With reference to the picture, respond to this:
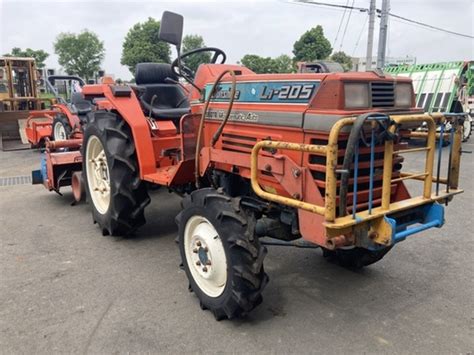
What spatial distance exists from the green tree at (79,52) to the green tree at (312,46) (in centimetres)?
2920

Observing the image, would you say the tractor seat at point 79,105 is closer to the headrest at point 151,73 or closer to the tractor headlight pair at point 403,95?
the headrest at point 151,73

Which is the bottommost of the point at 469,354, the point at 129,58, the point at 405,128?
the point at 469,354

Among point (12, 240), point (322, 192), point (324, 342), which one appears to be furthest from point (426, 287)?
point (12, 240)

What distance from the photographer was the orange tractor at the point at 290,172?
2623 millimetres

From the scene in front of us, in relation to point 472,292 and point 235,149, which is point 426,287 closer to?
point 472,292

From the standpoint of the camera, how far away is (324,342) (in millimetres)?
2824

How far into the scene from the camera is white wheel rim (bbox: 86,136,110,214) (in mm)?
4875

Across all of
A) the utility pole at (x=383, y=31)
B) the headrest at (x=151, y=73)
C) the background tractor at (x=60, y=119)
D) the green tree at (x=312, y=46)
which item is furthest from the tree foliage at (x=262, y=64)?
the headrest at (x=151, y=73)

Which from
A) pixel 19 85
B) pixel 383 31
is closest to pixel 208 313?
pixel 383 31

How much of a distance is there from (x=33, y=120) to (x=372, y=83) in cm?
1004

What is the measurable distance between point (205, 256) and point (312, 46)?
26.3 metres

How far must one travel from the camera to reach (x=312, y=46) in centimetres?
2752

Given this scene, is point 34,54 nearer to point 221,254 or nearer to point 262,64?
point 262,64

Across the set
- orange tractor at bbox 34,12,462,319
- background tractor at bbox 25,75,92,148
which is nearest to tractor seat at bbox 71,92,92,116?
background tractor at bbox 25,75,92,148
